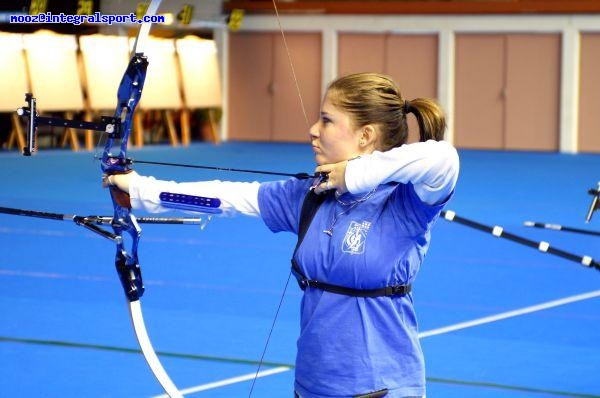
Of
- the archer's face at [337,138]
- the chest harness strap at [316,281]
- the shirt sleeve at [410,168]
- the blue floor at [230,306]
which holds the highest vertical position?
the archer's face at [337,138]

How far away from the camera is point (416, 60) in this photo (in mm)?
21984

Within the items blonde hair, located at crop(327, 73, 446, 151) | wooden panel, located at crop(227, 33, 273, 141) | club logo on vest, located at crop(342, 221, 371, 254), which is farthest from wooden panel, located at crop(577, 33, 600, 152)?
club logo on vest, located at crop(342, 221, 371, 254)

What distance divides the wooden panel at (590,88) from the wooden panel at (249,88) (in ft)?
18.9

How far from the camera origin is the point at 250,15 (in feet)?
73.4

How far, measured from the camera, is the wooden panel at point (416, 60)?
863 inches

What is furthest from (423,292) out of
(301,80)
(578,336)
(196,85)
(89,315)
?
(301,80)

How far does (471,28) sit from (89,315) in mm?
15808

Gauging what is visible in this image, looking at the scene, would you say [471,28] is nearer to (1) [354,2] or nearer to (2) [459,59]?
(2) [459,59]

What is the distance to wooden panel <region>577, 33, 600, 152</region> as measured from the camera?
2084 centimetres

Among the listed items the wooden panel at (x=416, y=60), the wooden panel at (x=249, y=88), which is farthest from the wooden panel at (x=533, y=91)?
the wooden panel at (x=249, y=88)

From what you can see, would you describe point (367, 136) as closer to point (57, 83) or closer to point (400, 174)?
point (400, 174)

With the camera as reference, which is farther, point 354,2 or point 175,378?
point 354,2

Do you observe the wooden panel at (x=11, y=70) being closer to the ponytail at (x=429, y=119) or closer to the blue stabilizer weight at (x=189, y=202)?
the blue stabilizer weight at (x=189, y=202)

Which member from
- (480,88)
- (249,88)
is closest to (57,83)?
(249,88)
